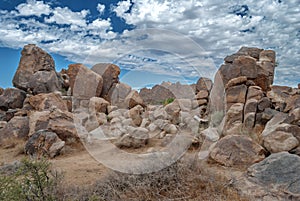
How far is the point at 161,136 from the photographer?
909cm

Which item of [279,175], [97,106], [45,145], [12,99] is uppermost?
[279,175]

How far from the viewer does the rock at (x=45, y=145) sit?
701cm

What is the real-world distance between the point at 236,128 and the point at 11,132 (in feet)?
24.0

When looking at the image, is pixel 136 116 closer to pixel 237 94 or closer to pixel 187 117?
pixel 187 117

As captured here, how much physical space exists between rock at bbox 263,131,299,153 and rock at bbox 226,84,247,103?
3450 mm

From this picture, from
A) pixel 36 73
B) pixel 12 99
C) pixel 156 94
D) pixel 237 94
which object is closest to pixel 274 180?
pixel 237 94

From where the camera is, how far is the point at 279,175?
13.7 ft

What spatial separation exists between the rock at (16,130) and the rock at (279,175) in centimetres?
732

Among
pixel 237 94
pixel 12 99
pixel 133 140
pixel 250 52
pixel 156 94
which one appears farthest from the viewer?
pixel 156 94

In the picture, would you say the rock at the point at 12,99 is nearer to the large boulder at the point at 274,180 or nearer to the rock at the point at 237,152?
the rock at the point at 237,152

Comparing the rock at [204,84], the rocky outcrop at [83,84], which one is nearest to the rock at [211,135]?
the rock at [204,84]

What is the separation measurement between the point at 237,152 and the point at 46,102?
25.1 feet

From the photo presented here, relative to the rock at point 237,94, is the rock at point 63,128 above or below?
A: below

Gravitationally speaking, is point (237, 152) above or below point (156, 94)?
above
